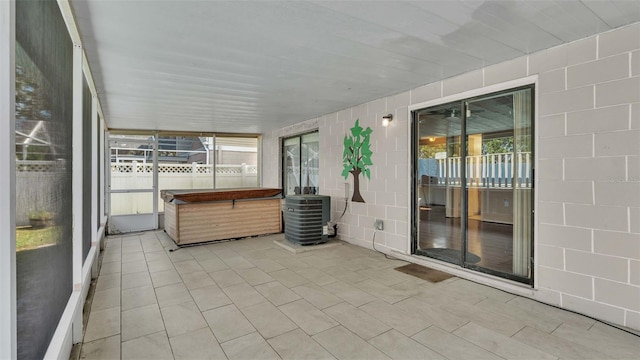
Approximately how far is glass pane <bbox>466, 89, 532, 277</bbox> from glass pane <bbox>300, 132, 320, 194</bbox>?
298 centimetres

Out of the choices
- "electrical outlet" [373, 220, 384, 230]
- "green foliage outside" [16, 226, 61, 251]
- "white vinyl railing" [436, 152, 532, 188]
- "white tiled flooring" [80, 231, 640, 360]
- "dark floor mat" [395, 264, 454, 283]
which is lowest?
"white tiled flooring" [80, 231, 640, 360]

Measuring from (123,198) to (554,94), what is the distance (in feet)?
25.5

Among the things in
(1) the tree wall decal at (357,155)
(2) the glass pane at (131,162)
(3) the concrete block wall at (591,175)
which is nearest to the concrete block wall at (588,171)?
(3) the concrete block wall at (591,175)

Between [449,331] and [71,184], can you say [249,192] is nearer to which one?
[71,184]

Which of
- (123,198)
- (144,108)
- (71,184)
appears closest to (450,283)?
(71,184)

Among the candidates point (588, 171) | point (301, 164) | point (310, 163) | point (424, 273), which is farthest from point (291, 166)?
point (588, 171)

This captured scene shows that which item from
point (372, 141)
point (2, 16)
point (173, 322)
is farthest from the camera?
point (372, 141)

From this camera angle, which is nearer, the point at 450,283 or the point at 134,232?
the point at 450,283

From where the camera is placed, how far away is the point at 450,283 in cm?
346

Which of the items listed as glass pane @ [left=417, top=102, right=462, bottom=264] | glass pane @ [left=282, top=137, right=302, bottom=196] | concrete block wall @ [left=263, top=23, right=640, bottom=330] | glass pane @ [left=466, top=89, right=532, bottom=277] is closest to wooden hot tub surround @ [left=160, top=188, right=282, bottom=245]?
glass pane @ [left=282, top=137, right=302, bottom=196]

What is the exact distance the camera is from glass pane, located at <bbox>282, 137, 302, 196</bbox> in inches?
290

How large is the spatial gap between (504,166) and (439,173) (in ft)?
5.34

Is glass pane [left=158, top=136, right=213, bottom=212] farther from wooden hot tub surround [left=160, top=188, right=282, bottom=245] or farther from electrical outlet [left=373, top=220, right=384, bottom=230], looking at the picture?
electrical outlet [left=373, top=220, right=384, bottom=230]

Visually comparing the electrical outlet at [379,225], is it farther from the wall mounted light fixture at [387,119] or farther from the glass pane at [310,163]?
the glass pane at [310,163]
